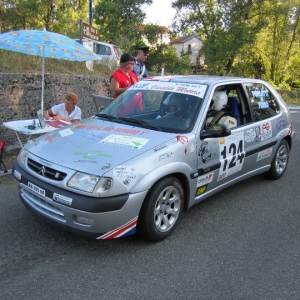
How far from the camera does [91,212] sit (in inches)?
108

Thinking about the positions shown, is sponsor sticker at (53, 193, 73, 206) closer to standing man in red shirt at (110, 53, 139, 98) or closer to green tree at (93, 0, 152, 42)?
standing man in red shirt at (110, 53, 139, 98)

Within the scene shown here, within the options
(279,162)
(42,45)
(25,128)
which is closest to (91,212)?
(25,128)

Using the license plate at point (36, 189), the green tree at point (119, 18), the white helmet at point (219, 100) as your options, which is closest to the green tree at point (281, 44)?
the green tree at point (119, 18)

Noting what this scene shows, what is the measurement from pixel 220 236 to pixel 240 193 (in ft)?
4.60

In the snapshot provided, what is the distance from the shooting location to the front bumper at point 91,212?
9.03 feet

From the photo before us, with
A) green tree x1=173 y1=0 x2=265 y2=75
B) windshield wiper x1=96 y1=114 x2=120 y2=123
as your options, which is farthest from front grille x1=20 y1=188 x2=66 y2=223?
green tree x1=173 y1=0 x2=265 y2=75

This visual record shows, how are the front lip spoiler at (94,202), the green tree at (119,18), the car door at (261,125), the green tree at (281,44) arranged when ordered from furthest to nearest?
the green tree at (281,44) → the green tree at (119,18) → the car door at (261,125) → the front lip spoiler at (94,202)

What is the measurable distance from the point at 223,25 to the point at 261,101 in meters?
25.6

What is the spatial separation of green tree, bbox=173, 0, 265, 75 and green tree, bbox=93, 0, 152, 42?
431cm

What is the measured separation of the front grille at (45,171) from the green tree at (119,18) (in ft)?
81.5

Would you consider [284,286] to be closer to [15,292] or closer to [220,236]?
[220,236]

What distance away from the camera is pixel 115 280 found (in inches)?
106

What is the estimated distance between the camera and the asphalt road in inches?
102

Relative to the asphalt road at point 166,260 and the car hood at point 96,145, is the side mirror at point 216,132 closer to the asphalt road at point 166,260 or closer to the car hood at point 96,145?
the car hood at point 96,145
